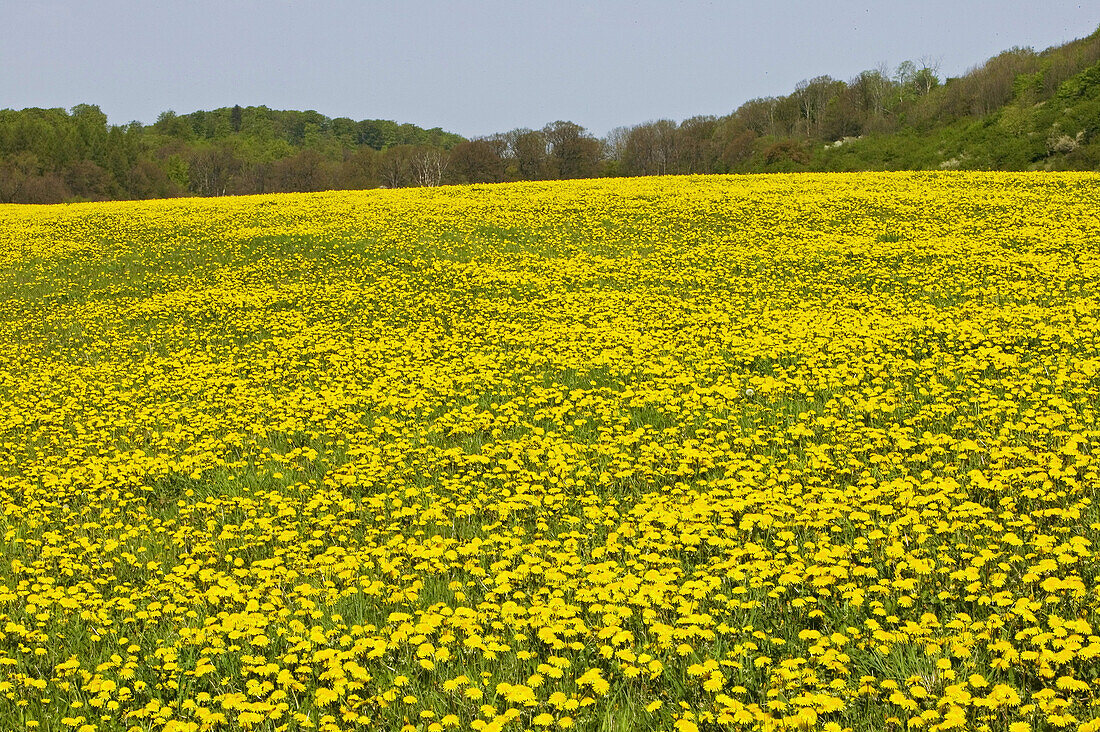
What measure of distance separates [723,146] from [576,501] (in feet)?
263

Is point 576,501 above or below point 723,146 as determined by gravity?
below

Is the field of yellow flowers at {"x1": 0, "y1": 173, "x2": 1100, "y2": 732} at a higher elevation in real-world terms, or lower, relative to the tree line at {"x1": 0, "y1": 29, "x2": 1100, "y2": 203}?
lower

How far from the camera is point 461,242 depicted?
23.8 metres

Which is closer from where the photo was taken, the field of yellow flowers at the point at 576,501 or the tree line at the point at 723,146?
the field of yellow flowers at the point at 576,501

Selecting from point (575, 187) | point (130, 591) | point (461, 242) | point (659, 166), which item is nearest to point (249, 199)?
point (575, 187)

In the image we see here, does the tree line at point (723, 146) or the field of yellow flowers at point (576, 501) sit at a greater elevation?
the tree line at point (723, 146)

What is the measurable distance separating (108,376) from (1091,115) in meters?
41.3

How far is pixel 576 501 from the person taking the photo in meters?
7.54

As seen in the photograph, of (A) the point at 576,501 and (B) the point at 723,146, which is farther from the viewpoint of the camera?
(B) the point at 723,146

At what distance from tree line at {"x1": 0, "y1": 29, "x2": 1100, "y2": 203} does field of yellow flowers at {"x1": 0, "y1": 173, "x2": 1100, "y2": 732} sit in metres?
27.7

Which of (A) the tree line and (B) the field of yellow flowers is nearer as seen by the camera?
(B) the field of yellow flowers

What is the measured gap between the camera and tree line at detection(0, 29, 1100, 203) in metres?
42.0

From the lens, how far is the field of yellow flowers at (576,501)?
4.57 metres

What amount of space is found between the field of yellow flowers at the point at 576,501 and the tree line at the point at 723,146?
27718mm
